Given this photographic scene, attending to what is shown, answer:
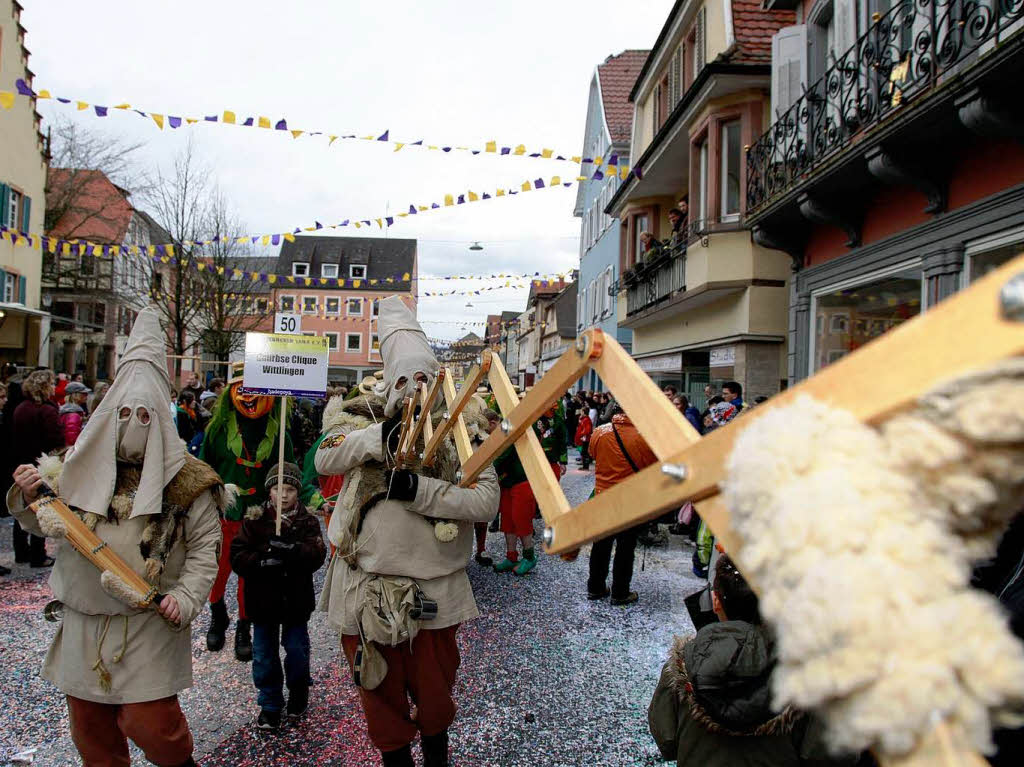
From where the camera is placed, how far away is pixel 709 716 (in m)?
2.12

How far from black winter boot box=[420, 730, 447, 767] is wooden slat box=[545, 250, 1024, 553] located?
239 centimetres

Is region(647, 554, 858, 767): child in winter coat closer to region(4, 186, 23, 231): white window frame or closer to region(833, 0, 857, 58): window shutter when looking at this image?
region(833, 0, 857, 58): window shutter

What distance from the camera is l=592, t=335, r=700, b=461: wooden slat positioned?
3.27 feet

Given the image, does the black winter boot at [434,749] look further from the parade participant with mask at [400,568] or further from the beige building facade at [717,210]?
the beige building facade at [717,210]

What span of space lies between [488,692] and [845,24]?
797 cm

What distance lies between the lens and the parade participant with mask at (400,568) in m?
2.73

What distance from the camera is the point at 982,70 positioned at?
4902 mm

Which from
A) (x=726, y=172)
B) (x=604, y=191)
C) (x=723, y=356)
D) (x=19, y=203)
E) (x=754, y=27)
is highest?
(x=604, y=191)

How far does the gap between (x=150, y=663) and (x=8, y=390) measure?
8.37 m

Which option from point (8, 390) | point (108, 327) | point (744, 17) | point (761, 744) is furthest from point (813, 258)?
point (108, 327)

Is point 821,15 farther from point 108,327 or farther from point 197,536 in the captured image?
point 108,327

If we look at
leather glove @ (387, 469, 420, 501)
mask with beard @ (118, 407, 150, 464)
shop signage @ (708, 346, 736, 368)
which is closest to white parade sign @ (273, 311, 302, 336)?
mask with beard @ (118, 407, 150, 464)

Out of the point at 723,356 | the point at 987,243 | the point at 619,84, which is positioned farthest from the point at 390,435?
the point at 619,84

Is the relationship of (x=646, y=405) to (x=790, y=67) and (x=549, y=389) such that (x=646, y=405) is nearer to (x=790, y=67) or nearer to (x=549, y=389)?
(x=549, y=389)
